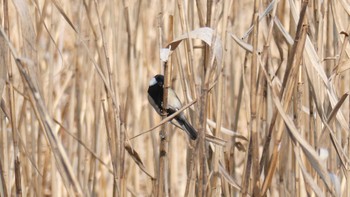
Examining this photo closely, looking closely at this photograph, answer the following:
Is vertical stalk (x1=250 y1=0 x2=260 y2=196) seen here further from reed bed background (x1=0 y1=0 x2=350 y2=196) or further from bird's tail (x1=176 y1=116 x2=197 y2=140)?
bird's tail (x1=176 y1=116 x2=197 y2=140)

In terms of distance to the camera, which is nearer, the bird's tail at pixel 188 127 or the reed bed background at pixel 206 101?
the reed bed background at pixel 206 101

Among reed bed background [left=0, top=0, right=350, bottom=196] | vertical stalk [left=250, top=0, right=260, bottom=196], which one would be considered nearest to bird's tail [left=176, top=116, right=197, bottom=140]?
reed bed background [left=0, top=0, right=350, bottom=196]

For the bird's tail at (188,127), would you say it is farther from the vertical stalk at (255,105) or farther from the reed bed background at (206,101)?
the vertical stalk at (255,105)

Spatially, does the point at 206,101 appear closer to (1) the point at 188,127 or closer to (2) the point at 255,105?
(2) the point at 255,105

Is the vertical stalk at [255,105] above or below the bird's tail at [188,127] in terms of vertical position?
above

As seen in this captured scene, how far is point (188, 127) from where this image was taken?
3.92ft

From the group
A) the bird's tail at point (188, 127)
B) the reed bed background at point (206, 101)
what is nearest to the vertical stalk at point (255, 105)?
the reed bed background at point (206, 101)

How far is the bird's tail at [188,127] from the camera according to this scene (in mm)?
1162

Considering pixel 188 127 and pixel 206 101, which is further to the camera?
pixel 188 127

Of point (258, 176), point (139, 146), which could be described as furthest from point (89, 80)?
point (258, 176)

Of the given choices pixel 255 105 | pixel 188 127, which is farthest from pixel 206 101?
pixel 188 127

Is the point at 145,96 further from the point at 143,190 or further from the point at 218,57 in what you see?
the point at 218,57

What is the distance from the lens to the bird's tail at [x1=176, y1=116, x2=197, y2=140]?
116 cm

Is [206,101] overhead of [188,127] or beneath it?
overhead
